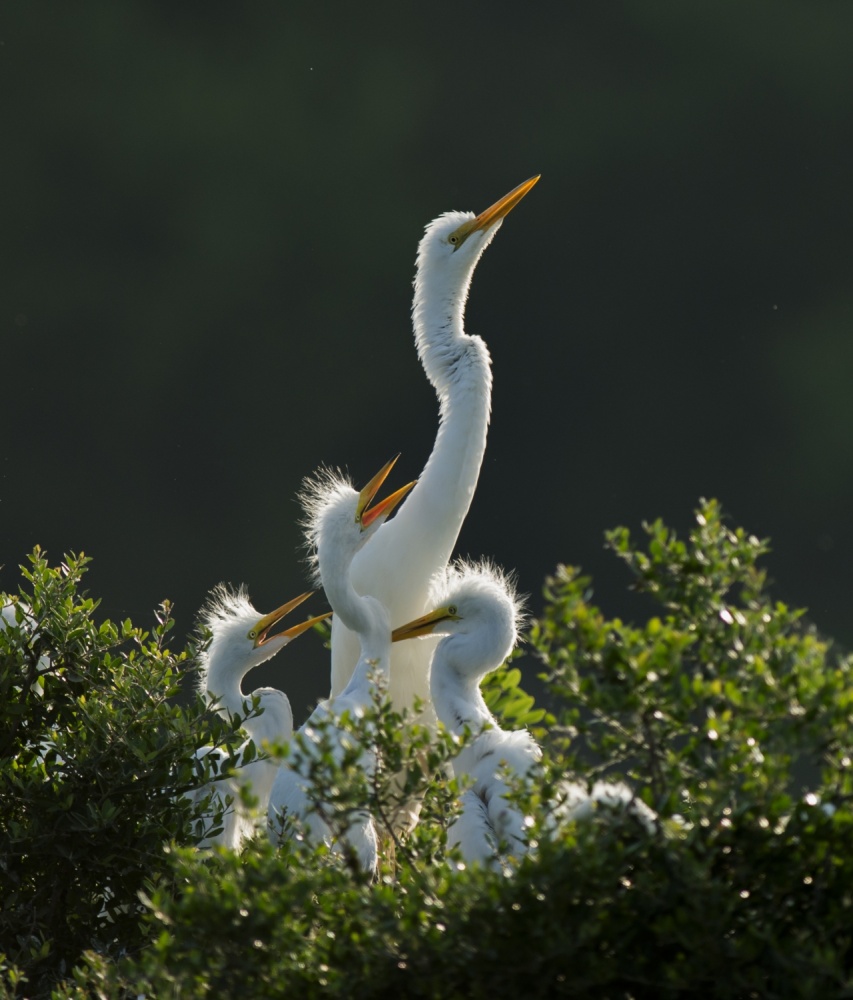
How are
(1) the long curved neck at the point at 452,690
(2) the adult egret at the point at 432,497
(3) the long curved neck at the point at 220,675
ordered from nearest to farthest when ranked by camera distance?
(1) the long curved neck at the point at 452,690 < (3) the long curved neck at the point at 220,675 < (2) the adult egret at the point at 432,497

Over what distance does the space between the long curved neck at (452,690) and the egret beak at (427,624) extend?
0.22 m

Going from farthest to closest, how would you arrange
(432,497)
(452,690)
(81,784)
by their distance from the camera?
(432,497), (452,690), (81,784)

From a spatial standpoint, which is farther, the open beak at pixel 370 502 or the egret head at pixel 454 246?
the egret head at pixel 454 246

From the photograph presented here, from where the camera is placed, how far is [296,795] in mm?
3715

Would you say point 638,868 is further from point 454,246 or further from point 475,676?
point 454,246

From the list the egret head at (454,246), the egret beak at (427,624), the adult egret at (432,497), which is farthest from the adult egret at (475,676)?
the egret head at (454,246)

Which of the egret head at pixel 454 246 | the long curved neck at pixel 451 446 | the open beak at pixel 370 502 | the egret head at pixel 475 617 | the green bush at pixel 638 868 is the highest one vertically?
the egret head at pixel 454 246

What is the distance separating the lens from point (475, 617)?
4273 millimetres

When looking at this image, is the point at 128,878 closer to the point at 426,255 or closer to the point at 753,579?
the point at 753,579

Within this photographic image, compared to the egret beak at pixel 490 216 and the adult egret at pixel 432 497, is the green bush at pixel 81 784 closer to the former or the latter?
the adult egret at pixel 432 497

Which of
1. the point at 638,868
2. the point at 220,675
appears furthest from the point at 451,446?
the point at 638,868

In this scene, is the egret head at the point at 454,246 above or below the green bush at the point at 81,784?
above

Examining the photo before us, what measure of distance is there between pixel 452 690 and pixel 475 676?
0.32ft

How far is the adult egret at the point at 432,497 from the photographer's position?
518 cm
